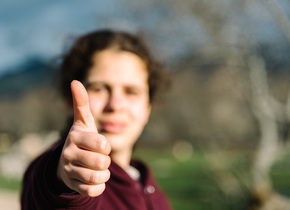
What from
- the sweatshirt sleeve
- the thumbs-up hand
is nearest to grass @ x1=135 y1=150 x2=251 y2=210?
the sweatshirt sleeve

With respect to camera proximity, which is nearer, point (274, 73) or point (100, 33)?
point (100, 33)

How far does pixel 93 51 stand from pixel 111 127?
356 mm

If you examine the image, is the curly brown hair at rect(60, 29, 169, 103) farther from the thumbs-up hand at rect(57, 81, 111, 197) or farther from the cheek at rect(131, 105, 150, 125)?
the thumbs-up hand at rect(57, 81, 111, 197)

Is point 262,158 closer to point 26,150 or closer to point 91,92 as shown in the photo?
point 91,92

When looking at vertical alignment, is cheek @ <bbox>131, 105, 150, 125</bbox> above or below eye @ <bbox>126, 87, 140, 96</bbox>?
below

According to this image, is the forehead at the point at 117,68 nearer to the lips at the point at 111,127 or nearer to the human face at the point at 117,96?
the human face at the point at 117,96

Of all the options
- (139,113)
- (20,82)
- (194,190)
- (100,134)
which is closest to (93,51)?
(139,113)

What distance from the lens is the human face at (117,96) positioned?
71.1 inches

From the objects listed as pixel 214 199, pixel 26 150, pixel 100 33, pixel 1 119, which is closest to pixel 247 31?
pixel 214 199

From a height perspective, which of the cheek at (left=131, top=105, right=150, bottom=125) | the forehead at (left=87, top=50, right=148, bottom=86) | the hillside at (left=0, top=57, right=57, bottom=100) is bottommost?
the hillside at (left=0, top=57, right=57, bottom=100)

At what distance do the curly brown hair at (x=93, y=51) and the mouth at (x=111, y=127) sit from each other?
0.26 meters

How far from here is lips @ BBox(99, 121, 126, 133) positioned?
1.79m

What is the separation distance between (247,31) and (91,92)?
4754 millimetres

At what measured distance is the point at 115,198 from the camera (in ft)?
5.39
